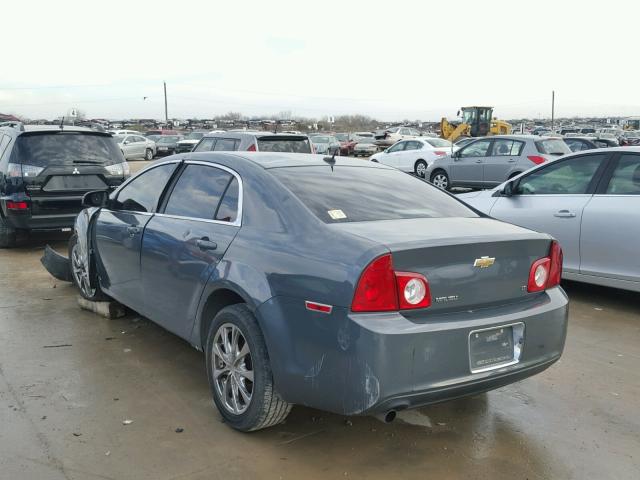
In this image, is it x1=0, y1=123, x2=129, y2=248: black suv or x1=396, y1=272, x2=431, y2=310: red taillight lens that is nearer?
x1=396, y1=272, x2=431, y2=310: red taillight lens

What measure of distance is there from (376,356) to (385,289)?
1.04 ft

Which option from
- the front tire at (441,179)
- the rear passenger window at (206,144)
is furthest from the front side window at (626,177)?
the front tire at (441,179)

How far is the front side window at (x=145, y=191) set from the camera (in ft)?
15.4

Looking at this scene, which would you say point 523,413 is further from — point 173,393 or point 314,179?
point 173,393

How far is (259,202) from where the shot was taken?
3.64 m

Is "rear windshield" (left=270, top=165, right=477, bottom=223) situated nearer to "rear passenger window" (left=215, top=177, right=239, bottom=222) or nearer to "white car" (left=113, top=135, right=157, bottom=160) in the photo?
"rear passenger window" (left=215, top=177, right=239, bottom=222)

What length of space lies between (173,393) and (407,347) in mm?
1907

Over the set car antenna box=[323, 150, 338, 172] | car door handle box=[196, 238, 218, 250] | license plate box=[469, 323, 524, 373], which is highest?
car antenna box=[323, 150, 338, 172]

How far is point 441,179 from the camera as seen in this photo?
17.7 meters

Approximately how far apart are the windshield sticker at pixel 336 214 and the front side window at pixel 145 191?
5.57 feet

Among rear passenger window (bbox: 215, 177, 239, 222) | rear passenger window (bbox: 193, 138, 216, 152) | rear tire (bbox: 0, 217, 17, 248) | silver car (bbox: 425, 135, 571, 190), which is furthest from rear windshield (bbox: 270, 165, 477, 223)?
silver car (bbox: 425, 135, 571, 190)

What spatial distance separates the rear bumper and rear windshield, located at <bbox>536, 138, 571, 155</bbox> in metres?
12.5

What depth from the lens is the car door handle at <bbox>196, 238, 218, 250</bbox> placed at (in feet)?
12.2

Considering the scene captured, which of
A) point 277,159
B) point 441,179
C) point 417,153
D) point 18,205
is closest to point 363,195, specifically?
point 277,159
